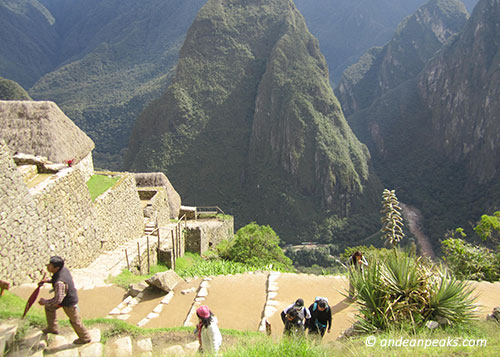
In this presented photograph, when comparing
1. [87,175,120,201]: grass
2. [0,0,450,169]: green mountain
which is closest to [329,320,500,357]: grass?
[87,175,120,201]: grass

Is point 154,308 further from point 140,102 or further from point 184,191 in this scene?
point 140,102

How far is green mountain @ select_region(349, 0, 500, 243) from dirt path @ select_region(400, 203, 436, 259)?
1.45 metres

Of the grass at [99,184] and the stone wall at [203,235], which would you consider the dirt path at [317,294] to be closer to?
the grass at [99,184]

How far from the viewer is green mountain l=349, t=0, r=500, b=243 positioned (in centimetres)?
7388

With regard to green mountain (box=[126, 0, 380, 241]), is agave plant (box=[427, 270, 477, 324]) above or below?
below

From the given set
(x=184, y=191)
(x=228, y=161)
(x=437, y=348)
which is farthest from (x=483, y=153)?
(x=437, y=348)

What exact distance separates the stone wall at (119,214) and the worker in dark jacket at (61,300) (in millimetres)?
6782

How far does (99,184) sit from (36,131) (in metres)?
3.03

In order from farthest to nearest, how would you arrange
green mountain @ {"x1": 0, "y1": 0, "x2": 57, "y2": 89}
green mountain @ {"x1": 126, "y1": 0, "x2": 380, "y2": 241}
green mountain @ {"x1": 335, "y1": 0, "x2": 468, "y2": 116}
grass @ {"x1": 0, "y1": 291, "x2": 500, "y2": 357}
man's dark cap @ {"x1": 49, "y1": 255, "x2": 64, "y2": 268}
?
1. green mountain @ {"x1": 335, "y1": 0, "x2": 468, "y2": 116}
2. green mountain @ {"x1": 0, "y1": 0, "x2": 57, "y2": 89}
3. green mountain @ {"x1": 126, "y1": 0, "x2": 380, "y2": 241}
4. man's dark cap @ {"x1": 49, "y1": 255, "x2": 64, "y2": 268}
5. grass @ {"x1": 0, "y1": 291, "x2": 500, "y2": 357}

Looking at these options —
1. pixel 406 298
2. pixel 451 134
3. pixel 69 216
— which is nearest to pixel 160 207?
pixel 69 216

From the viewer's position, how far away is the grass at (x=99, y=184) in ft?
43.0

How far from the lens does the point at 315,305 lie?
20.1 ft

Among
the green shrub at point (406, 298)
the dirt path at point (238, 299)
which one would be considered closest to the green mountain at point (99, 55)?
the dirt path at point (238, 299)

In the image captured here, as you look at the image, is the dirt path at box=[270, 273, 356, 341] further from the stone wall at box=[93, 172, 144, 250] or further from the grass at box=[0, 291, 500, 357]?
the stone wall at box=[93, 172, 144, 250]
